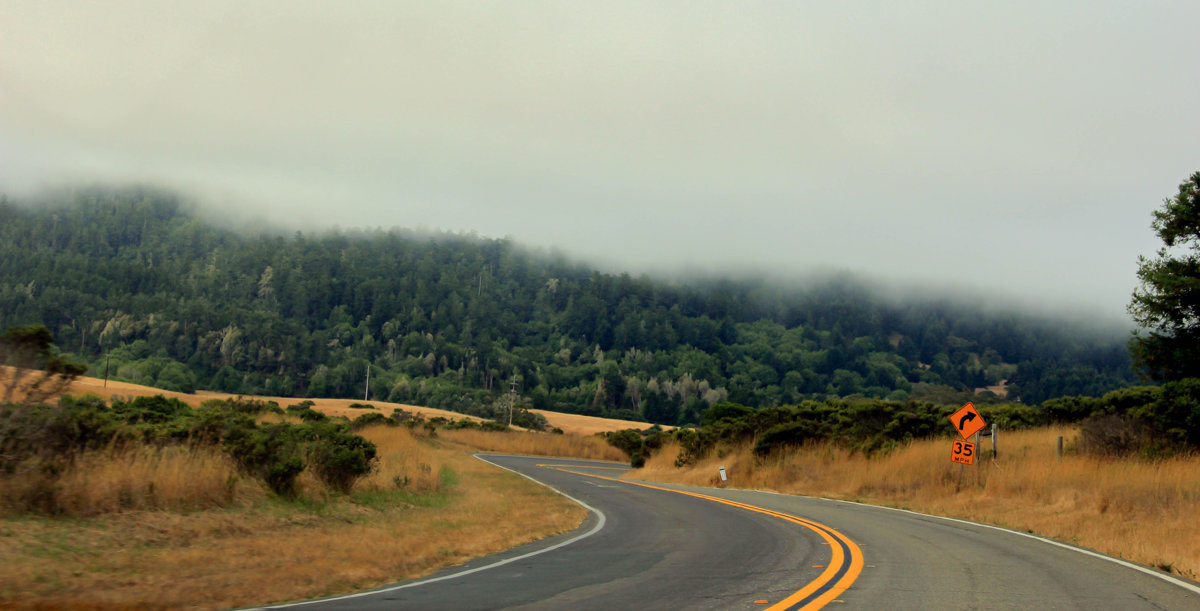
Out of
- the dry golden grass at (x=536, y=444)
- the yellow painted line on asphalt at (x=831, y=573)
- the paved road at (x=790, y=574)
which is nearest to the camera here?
the yellow painted line on asphalt at (x=831, y=573)

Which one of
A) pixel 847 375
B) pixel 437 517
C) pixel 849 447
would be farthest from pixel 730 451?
pixel 847 375

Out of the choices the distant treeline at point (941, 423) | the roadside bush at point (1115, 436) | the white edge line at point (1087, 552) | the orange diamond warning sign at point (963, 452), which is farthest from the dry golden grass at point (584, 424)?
the white edge line at point (1087, 552)

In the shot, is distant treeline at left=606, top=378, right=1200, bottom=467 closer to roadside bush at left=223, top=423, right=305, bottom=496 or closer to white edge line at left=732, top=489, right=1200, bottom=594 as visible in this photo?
white edge line at left=732, top=489, right=1200, bottom=594

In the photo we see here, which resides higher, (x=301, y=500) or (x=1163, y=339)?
(x=1163, y=339)

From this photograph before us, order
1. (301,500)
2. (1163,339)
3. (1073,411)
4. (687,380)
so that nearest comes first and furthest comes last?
(301,500)
(1163,339)
(1073,411)
(687,380)

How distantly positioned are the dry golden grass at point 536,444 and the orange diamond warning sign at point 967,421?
1690 inches

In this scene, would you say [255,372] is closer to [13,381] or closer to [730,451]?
[730,451]

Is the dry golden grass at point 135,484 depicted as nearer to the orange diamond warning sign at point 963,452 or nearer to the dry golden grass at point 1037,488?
the dry golden grass at point 1037,488

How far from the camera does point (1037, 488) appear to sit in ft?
63.9

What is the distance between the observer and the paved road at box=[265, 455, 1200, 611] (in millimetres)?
8281

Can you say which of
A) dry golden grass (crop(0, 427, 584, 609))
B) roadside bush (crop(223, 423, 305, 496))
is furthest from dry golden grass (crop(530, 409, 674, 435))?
roadside bush (crop(223, 423, 305, 496))

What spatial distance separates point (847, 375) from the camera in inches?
7648

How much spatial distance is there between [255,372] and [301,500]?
485 ft

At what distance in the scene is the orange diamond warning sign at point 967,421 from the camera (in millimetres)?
22219
